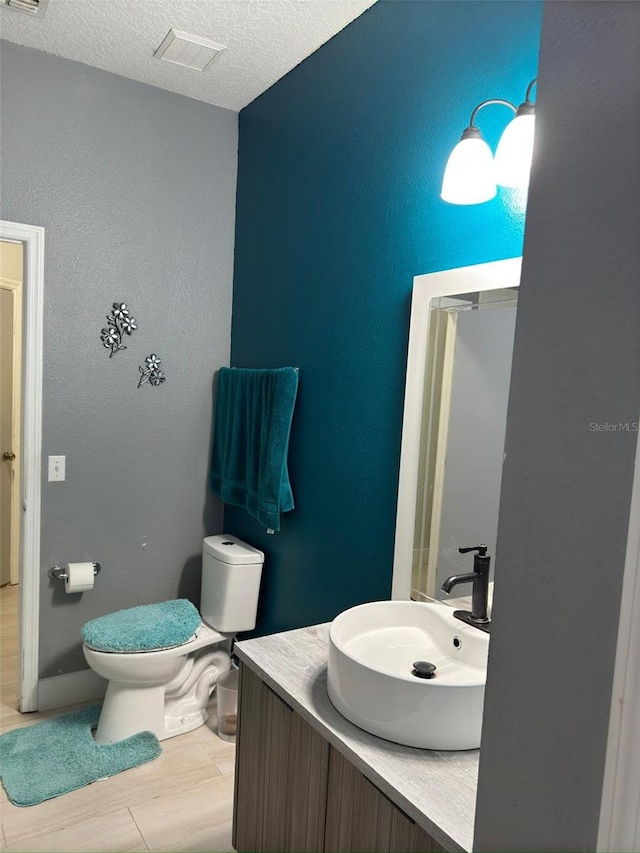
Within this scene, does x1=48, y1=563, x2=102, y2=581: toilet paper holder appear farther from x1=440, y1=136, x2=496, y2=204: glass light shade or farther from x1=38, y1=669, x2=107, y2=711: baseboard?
x1=440, y1=136, x2=496, y2=204: glass light shade

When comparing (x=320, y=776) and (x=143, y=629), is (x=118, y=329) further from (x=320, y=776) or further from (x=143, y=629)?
(x=320, y=776)

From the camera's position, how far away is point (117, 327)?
2.53 m

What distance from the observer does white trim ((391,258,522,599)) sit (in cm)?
168

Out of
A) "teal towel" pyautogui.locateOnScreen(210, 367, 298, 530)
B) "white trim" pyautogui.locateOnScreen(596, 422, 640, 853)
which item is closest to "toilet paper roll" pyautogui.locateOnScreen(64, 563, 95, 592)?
"teal towel" pyautogui.locateOnScreen(210, 367, 298, 530)

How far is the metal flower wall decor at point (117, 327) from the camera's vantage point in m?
2.52

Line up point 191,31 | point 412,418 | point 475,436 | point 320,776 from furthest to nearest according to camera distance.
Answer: point 191,31 → point 412,418 → point 475,436 → point 320,776

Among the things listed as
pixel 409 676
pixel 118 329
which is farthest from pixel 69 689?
pixel 409 676

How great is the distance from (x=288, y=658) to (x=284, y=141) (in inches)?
75.3

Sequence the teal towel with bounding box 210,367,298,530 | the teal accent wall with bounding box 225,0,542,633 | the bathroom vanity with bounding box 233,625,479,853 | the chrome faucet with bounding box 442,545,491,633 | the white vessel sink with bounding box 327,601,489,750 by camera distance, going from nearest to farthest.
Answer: the bathroom vanity with bounding box 233,625,479,853 → the white vessel sink with bounding box 327,601,489,750 → the chrome faucet with bounding box 442,545,491,633 → the teal accent wall with bounding box 225,0,542,633 → the teal towel with bounding box 210,367,298,530

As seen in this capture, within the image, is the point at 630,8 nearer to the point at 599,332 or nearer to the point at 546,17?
the point at 546,17

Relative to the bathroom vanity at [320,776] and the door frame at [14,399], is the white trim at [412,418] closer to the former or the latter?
the bathroom vanity at [320,776]

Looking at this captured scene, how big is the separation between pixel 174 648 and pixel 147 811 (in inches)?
20.1

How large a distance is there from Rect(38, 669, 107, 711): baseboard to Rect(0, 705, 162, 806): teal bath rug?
0.11m

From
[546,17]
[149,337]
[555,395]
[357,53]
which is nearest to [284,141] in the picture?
[357,53]
